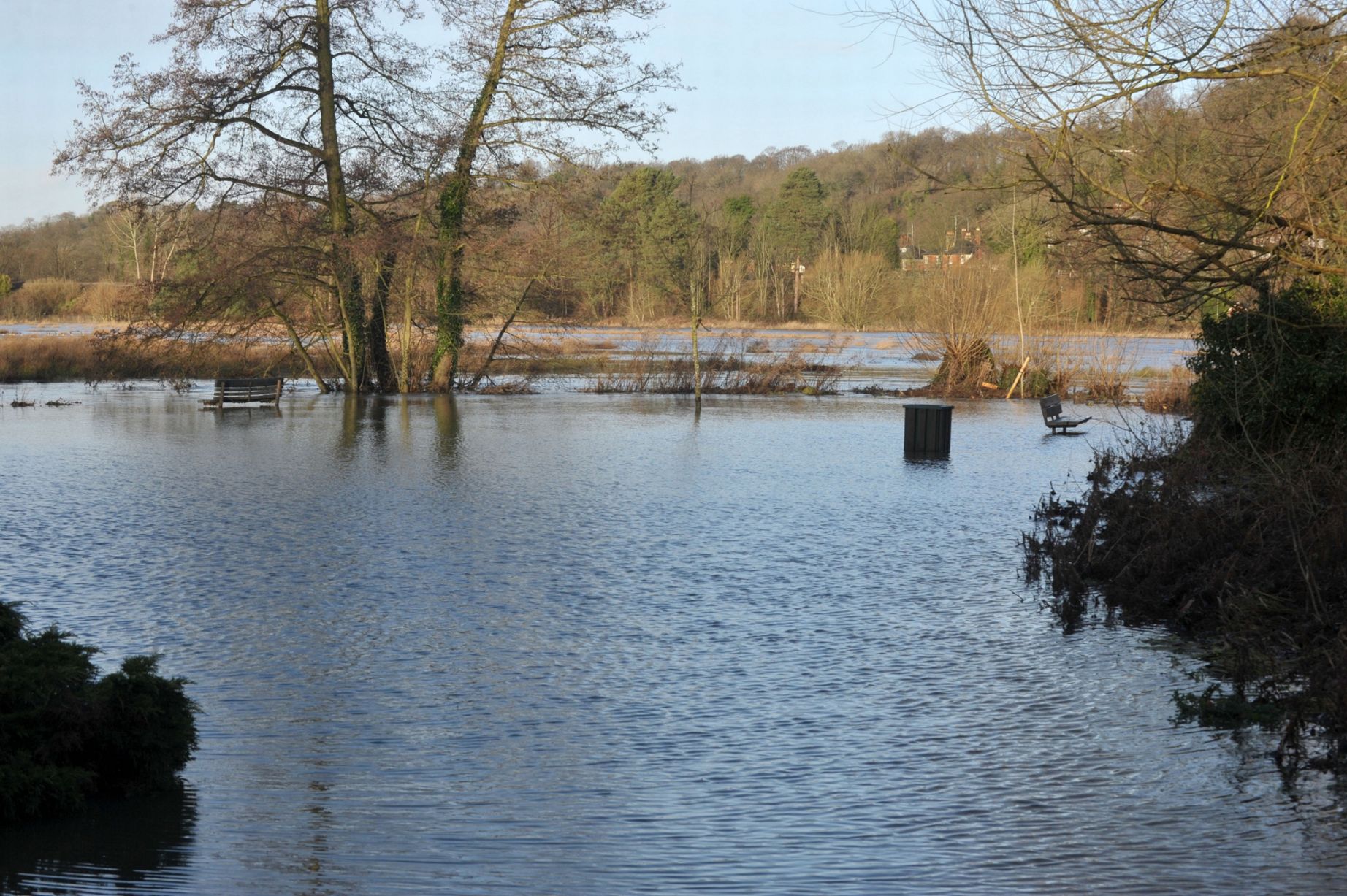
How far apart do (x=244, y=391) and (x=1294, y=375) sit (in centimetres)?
2677

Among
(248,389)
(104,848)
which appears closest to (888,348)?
(248,389)

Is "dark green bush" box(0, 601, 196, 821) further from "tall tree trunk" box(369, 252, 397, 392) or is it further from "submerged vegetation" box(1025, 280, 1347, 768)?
"tall tree trunk" box(369, 252, 397, 392)

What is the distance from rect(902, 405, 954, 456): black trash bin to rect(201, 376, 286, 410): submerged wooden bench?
1757 cm

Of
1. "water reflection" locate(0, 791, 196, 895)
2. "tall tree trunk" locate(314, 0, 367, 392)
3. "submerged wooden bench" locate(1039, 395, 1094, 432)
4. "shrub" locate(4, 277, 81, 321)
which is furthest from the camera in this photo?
"shrub" locate(4, 277, 81, 321)

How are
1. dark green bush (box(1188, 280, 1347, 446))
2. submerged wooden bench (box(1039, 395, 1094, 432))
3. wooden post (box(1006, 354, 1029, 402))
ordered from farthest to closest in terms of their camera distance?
wooden post (box(1006, 354, 1029, 402)) < submerged wooden bench (box(1039, 395, 1094, 432)) < dark green bush (box(1188, 280, 1347, 446))

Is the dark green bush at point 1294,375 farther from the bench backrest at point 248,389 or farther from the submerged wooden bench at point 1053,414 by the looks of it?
the bench backrest at point 248,389

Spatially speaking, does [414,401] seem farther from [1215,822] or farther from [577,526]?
[1215,822]

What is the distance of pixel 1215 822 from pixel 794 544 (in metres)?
8.29

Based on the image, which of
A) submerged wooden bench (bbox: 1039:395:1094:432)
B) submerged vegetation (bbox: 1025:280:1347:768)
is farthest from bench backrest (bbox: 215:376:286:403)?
submerged vegetation (bbox: 1025:280:1347:768)

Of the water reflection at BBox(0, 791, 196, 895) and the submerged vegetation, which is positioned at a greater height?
the submerged vegetation

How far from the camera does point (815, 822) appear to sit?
21.4ft

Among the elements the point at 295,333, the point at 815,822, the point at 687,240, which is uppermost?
the point at 687,240

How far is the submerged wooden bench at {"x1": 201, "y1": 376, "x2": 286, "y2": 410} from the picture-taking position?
33.9 meters

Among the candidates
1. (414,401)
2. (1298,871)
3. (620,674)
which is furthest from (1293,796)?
(414,401)
